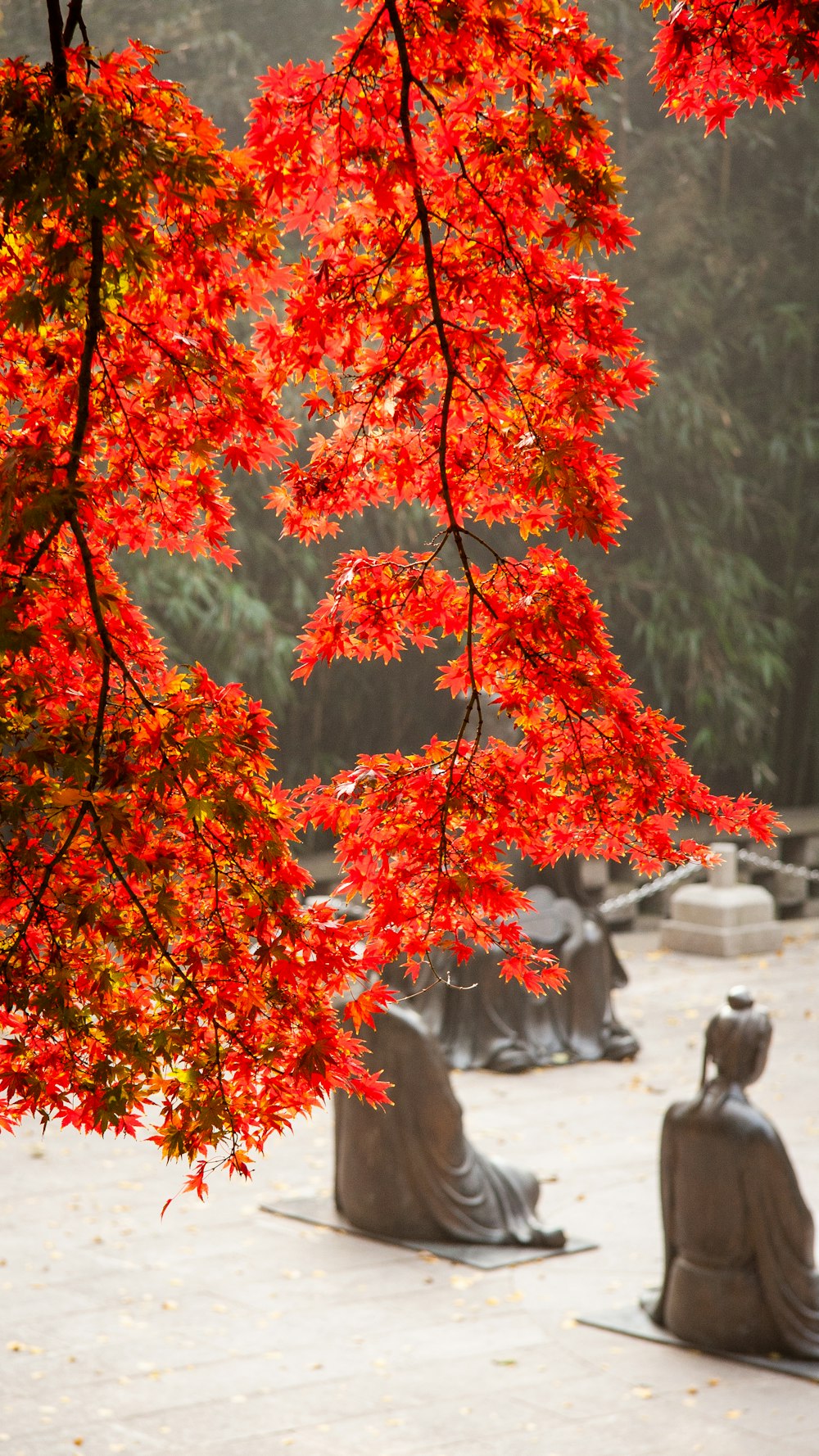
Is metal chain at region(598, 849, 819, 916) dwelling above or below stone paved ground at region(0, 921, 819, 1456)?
above

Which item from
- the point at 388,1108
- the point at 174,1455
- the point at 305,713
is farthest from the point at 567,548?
the point at 174,1455

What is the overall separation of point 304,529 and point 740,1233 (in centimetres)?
341

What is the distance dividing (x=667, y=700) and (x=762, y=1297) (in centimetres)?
909

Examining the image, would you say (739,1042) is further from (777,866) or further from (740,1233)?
(777,866)

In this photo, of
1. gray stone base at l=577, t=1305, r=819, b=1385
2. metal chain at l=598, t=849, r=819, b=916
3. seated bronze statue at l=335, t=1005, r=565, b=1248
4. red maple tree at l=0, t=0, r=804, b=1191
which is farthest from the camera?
metal chain at l=598, t=849, r=819, b=916

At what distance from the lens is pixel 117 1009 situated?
2582 mm

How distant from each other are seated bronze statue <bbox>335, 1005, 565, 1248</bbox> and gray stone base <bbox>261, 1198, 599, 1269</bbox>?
0.09 ft

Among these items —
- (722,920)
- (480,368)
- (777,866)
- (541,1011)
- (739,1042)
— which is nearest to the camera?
(480,368)

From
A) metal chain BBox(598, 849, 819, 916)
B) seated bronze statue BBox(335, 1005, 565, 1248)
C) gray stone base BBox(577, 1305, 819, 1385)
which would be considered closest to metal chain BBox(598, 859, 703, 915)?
metal chain BBox(598, 849, 819, 916)

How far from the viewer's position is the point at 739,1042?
5.55m

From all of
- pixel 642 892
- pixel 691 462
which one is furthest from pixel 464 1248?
→ pixel 691 462

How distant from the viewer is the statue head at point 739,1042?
5559 millimetres

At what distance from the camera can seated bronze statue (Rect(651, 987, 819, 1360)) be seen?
17.7 feet

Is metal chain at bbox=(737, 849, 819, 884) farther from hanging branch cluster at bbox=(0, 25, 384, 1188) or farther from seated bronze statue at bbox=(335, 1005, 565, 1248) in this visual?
hanging branch cluster at bbox=(0, 25, 384, 1188)
